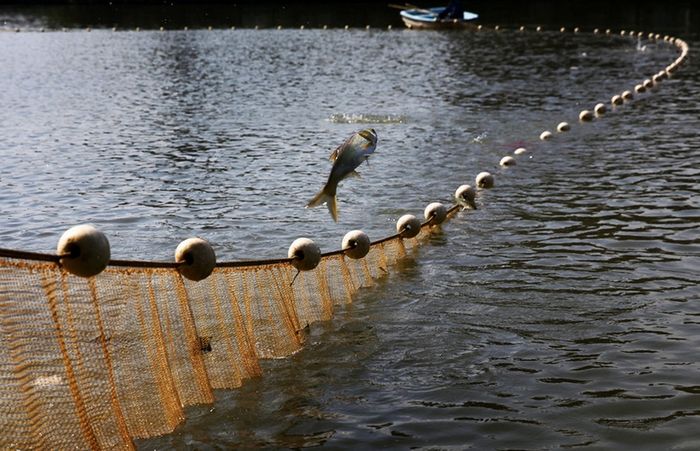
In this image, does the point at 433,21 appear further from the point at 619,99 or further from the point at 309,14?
the point at 619,99

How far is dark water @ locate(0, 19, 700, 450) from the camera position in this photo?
26.0 ft

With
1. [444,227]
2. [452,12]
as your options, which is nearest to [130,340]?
[444,227]

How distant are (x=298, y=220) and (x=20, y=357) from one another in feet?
25.1

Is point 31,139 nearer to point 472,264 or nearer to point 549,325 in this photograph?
point 472,264

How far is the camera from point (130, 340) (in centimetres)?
807

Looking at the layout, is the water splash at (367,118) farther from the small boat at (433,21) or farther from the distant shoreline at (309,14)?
the distant shoreline at (309,14)

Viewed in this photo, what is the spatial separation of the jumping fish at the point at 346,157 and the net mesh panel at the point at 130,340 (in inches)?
51.9

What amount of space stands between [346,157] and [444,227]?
639cm

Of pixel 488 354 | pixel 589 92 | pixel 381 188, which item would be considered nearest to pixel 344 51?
pixel 589 92

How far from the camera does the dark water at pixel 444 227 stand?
26.0 ft

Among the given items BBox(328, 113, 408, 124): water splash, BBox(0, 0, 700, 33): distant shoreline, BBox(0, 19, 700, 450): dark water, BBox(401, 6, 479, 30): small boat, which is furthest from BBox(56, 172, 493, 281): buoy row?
BBox(401, 6, 479, 30): small boat

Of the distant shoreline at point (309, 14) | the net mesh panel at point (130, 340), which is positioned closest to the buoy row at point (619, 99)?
the net mesh panel at point (130, 340)

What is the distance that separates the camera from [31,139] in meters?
21.1

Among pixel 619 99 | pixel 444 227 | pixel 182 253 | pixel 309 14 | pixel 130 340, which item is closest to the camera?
pixel 182 253
